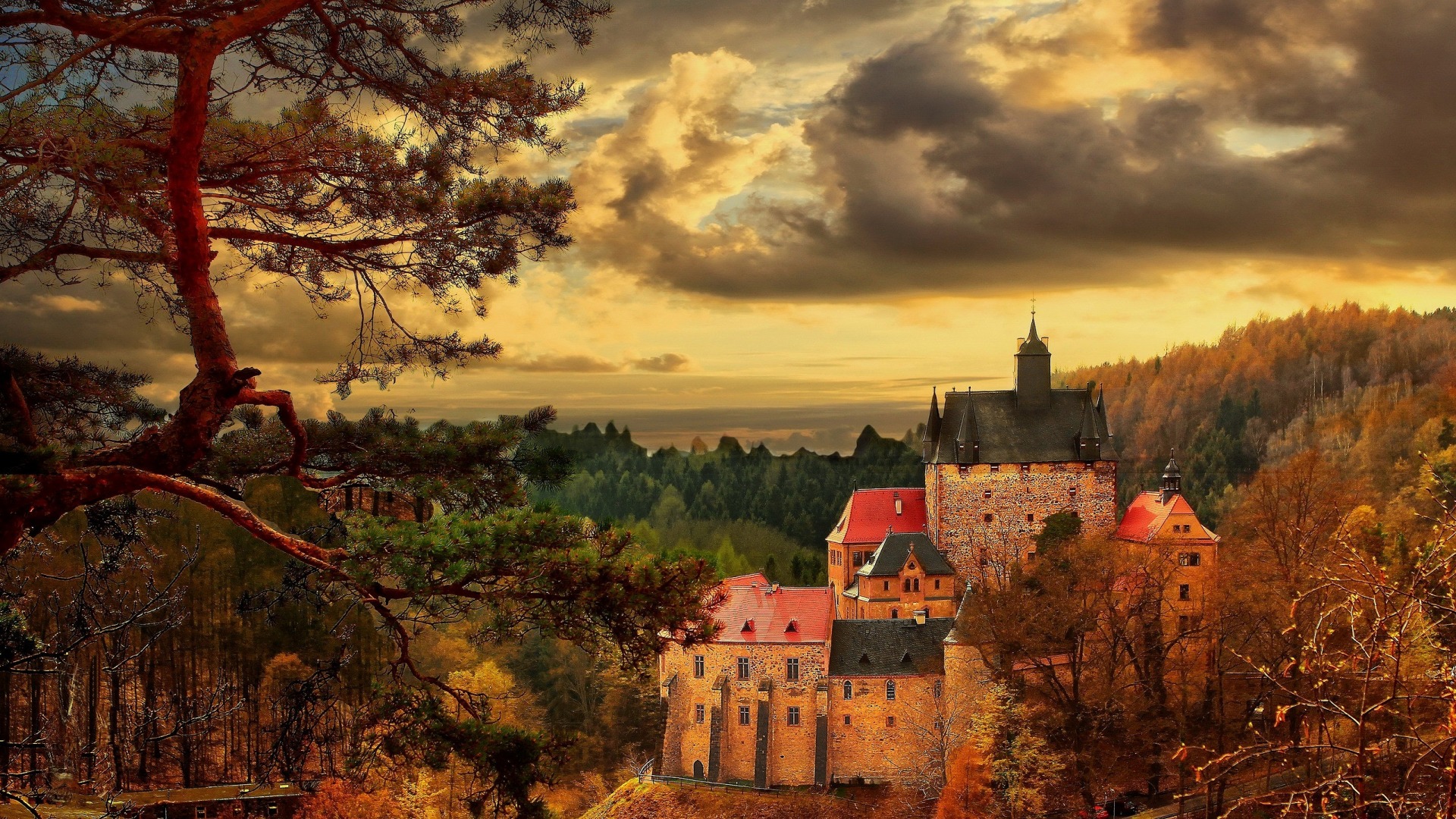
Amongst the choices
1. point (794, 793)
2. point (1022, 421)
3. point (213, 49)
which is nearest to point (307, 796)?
point (794, 793)

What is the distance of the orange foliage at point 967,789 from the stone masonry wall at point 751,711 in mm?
3784

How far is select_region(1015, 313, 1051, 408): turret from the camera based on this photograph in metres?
35.8

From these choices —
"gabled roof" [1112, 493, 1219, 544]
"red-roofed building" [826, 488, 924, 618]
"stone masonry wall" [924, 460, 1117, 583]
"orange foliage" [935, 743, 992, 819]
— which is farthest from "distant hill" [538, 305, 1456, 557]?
"orange foliage" [935, 743, 992, 819]

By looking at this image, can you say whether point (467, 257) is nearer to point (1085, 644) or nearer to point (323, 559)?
point (323, 559)

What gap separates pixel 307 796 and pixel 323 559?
15493 mm

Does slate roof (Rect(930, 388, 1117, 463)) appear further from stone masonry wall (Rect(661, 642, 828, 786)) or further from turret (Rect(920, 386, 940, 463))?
stone masonry wall (Rect(661, 642, 828, 786))

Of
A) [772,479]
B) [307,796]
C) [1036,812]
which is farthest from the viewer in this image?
[772,479]

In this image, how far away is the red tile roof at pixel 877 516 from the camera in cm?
3500

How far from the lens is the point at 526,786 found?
7.84 meters

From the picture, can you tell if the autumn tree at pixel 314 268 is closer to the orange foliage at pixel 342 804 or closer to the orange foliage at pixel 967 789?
the orange foliage at pixel 342 804

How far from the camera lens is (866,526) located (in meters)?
35.3

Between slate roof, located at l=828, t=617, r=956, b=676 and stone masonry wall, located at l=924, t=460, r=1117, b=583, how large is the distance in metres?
6.13

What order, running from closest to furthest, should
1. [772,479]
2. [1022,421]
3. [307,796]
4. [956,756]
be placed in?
[307,796] → [956,756] → [1022,421] → [772,479]

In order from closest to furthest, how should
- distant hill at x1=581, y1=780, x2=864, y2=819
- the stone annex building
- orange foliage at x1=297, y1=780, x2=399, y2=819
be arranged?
orange foliage at x1=297, y1=780, x2=399, y2=819, distant hill at x1=581, y1=780, x2=864, y2=819, the stone annex building
